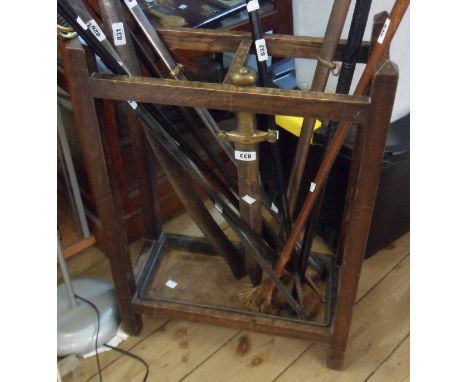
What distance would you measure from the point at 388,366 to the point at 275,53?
80cm

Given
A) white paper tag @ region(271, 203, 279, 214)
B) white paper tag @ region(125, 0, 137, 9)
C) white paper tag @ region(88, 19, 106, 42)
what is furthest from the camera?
white paper tag @ region(271, 203, 279, 214)

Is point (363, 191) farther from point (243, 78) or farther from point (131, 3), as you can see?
point (131, 3)

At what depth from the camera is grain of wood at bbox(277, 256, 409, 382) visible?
1299 millimetres

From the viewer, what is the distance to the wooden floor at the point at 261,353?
130 cm

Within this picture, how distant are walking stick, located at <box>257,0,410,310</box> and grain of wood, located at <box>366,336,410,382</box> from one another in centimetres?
32

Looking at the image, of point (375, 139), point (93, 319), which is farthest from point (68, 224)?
point (375, 139)

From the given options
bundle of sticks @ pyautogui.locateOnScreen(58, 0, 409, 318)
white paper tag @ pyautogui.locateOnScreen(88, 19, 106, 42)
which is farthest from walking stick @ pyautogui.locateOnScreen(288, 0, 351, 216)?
white paper tag @ pyautogui.locateOnScreen(88, 19, 106, 42)

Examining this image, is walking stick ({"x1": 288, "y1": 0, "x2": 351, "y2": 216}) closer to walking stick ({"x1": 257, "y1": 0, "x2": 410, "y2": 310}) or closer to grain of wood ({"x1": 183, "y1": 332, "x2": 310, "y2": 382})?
walking stick ({"x1": 257, "y1": 0, "x2": 410, "y2": 310})

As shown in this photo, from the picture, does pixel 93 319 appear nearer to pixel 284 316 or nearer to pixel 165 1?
pixel 284 316

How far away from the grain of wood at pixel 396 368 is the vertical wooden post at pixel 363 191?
10 centimetres

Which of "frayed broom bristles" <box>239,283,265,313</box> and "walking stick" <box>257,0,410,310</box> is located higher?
"walking stick" <box>257,0,410,310</box>

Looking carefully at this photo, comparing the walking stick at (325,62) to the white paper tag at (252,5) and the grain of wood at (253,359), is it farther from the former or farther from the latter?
the grain of wood at (253,359)

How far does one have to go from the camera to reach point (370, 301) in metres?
1.47

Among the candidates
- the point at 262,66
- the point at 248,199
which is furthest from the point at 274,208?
the point at 262,66
